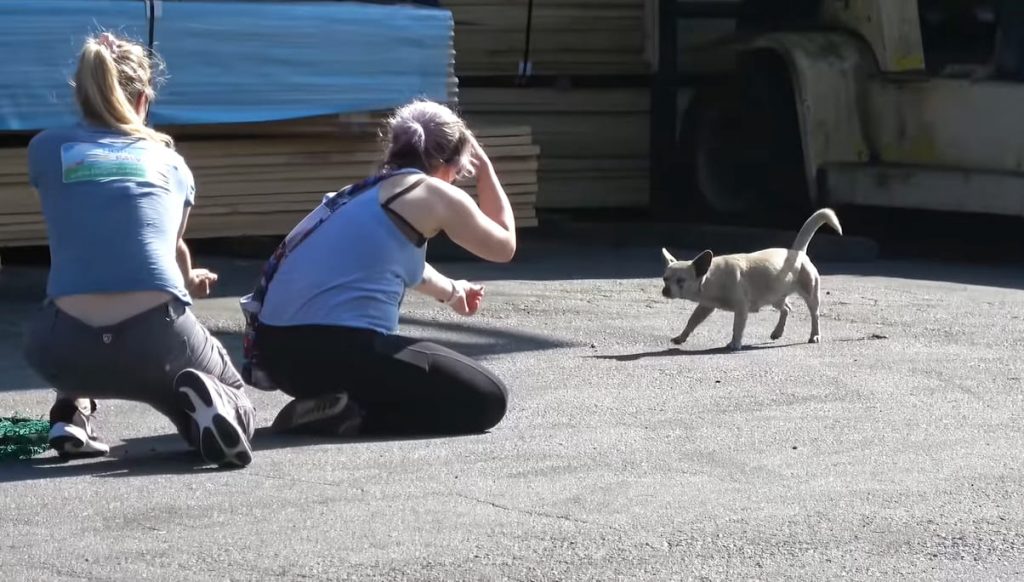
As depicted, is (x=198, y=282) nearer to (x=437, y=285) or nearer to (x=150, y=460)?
(x=150, y=460)

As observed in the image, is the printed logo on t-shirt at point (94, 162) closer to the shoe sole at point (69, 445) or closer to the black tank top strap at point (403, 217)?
the shoe sole at point (69, 445)

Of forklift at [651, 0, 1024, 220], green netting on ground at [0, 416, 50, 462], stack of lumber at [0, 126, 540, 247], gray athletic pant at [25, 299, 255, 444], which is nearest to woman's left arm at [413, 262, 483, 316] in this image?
gray athletic pant at [25, 299, 255, 444]

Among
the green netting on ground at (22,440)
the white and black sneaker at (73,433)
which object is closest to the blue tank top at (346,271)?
the white and black sneaker at (73,433)

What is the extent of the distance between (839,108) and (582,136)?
6.74ft

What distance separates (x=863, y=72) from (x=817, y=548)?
8.04 metres

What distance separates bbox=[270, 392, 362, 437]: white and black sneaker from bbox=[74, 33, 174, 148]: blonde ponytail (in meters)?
1.11

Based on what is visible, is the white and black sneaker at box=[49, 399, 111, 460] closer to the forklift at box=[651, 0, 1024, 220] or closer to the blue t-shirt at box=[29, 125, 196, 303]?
the blue t-shirt at box=[29, 125, 196, 303]

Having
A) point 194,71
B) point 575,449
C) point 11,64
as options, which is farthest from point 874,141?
point 575,449

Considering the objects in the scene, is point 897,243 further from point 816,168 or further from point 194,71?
point 194,71

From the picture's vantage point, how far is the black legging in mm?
5836

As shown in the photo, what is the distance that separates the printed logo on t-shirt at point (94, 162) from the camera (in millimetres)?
5289

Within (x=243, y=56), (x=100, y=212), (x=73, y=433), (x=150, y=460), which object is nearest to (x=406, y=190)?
(x=100, y=212)

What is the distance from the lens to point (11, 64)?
8773 millimetres

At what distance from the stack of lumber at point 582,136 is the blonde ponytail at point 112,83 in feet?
A: 23.4
